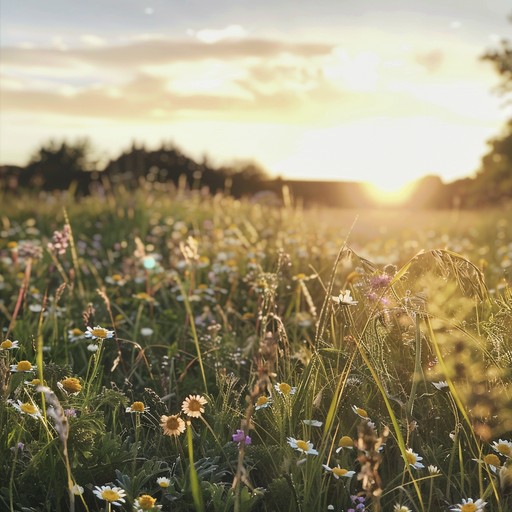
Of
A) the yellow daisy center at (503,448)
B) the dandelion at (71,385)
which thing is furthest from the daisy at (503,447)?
the dandelion at (71,385)

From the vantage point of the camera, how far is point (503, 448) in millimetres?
2143

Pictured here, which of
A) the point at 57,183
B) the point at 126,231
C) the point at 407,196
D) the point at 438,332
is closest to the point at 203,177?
the point at 57,183

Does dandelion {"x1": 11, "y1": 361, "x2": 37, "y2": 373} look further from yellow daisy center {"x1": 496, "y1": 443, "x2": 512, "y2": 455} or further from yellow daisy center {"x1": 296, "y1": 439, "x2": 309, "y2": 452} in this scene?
yellow daisy center {"x1": 496, "y1": 443, "x2": 512, "y2": 455}

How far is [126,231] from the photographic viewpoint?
6.94 m

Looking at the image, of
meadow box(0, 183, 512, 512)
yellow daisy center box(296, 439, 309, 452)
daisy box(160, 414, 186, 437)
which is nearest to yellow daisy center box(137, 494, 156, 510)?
meadow box(0, 183, 512, 512)

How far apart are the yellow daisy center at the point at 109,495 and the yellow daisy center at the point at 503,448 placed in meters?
1.14

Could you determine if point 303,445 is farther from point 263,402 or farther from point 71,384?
point 71,384

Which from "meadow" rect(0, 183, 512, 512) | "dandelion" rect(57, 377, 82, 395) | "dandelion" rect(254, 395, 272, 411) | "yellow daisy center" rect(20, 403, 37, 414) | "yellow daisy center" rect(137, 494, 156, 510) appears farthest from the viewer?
"dandelion" rect(254, 395, 272, 411)

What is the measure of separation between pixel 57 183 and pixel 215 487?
2120 cm

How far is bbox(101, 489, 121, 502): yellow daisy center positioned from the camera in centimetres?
181

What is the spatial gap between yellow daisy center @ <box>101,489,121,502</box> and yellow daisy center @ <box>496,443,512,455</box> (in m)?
1.14

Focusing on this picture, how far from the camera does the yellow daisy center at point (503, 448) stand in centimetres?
212

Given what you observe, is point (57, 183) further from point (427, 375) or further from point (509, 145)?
point (427, 375)

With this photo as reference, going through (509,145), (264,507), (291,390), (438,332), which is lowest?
(264,507)
